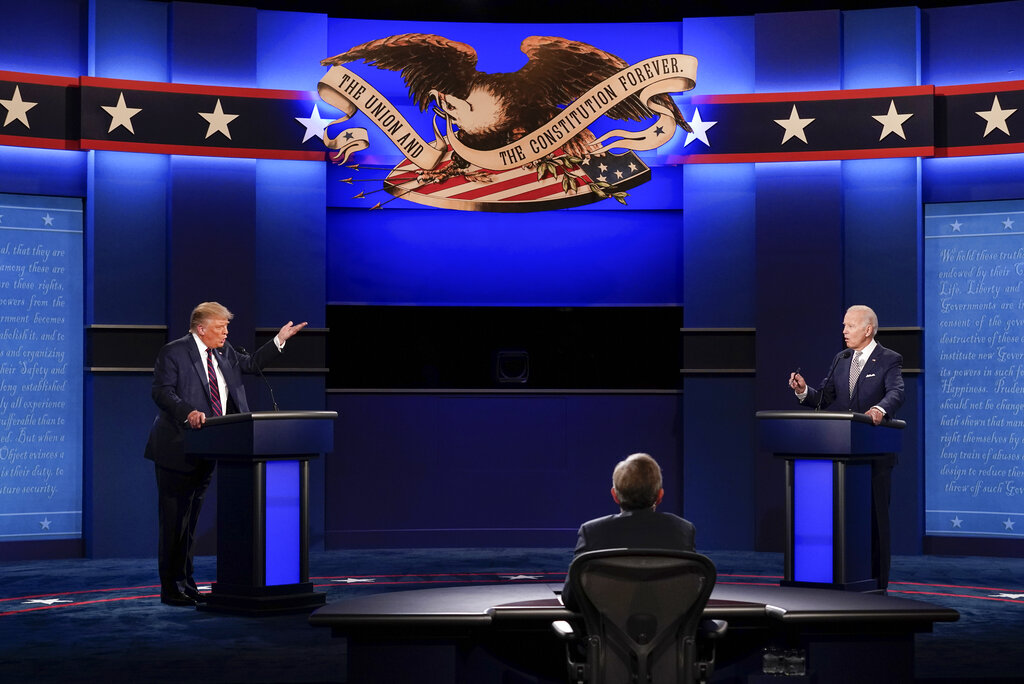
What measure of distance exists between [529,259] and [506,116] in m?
1.09

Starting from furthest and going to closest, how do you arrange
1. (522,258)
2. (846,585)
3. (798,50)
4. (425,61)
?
(522,258) → (425,61) → (798,50) → (846,585)

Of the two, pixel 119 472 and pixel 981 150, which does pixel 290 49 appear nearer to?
pixel 119 472

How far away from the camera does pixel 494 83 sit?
8648 millimetres

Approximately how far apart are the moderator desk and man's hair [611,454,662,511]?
424mm

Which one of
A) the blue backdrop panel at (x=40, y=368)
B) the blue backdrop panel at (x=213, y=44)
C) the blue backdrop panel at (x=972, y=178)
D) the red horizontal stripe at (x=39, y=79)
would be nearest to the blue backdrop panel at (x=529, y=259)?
the blue backdrop panel at (x=213, y=44)

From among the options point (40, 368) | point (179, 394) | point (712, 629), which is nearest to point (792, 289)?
point (179, 394)

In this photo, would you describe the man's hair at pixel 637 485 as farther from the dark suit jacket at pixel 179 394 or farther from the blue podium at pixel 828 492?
the dark suit jacket at pixel 179 394

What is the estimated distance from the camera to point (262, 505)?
5.81 m

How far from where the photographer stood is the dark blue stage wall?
26.8ft

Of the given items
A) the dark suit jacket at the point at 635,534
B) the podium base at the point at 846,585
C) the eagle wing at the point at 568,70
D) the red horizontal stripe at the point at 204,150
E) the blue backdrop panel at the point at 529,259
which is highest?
the eagle wing at the point at 568,70

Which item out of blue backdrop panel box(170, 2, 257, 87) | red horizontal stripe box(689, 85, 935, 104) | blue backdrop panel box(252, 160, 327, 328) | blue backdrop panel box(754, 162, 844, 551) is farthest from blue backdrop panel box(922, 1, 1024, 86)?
blue backdrop panel box(170, 2, 257, 87)

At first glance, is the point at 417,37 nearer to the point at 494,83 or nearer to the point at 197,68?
the point at 494,83

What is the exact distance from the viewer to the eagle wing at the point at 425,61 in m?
8.55

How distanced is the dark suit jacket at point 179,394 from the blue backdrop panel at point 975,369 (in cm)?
500
